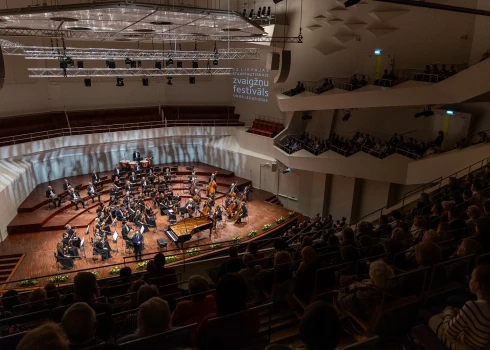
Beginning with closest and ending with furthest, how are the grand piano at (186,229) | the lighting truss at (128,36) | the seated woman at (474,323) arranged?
the seated woman at (474,323), the grand piano at (186,229), the lighting truss at (128,36)

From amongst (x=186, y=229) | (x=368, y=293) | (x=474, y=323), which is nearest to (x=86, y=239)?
(x=186, y=229)

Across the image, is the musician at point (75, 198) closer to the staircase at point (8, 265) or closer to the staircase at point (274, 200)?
the staircase at point (8, 265)

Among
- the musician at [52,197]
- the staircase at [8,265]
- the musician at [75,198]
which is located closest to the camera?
the staircase at [8,265]

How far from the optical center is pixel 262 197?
18.0 m

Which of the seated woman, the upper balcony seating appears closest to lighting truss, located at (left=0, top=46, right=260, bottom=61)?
the upper balcony seating

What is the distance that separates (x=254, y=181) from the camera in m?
19.5

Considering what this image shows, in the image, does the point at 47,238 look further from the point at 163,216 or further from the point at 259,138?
the point at 259,138

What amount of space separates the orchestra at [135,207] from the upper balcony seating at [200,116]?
3.64 metres

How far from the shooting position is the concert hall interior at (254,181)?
3.11 m

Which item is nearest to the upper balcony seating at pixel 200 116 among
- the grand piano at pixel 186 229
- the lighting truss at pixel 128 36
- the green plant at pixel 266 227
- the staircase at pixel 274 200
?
the staircase at pixel 274 200

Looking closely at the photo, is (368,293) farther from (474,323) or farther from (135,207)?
(135,207)

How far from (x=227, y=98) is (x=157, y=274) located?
19446 millimetres

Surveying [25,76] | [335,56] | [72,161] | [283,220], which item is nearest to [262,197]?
[283,220]

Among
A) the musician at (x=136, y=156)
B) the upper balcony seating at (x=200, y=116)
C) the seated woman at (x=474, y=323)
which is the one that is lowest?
the musician at (x=136, y=156)
